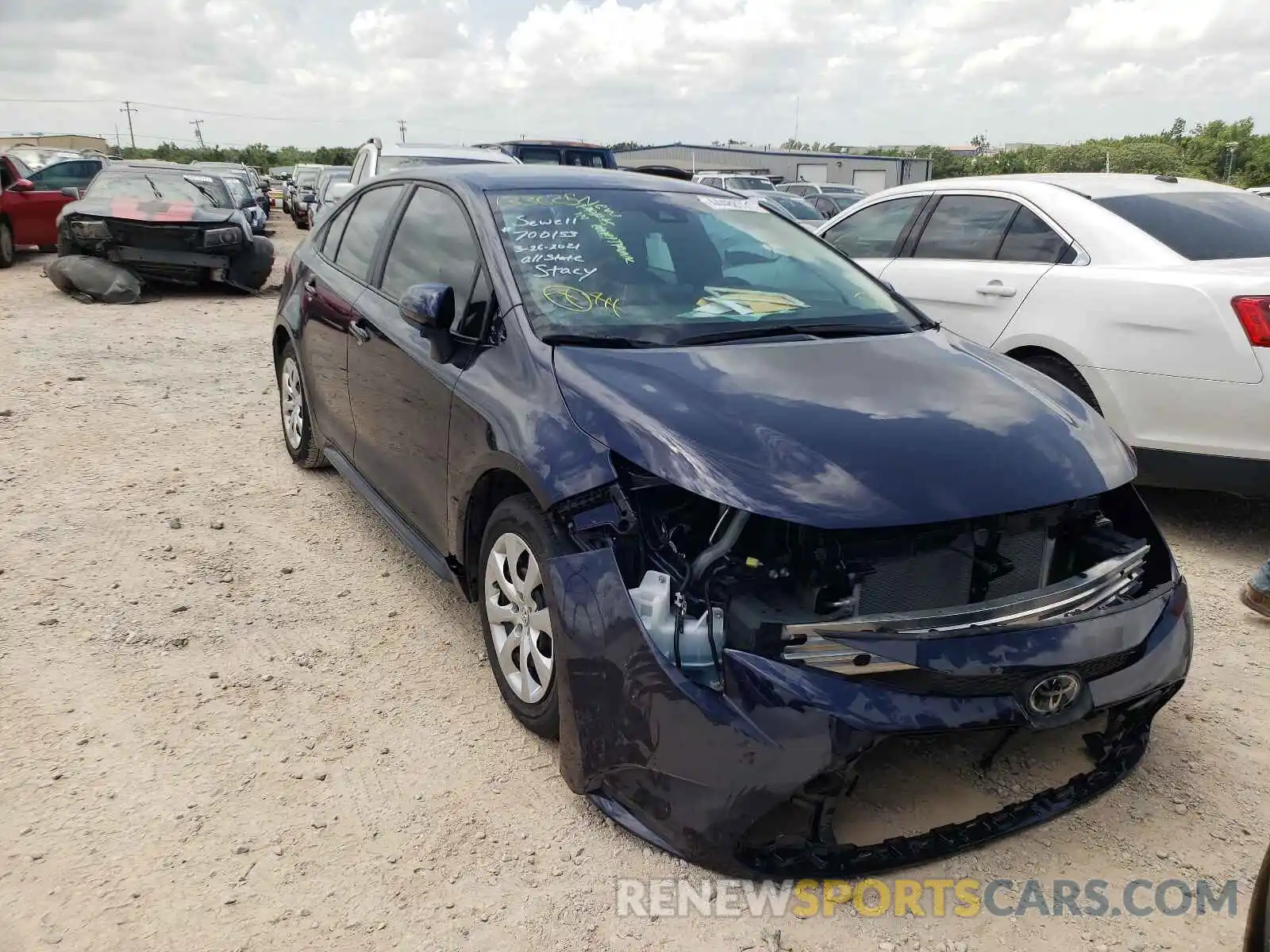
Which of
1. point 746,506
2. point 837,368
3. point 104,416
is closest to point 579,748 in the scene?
point 746,506

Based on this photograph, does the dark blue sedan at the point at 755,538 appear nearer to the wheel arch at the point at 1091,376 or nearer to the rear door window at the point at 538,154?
the wheel arch at the point at 1091,376

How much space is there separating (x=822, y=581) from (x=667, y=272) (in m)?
1.46

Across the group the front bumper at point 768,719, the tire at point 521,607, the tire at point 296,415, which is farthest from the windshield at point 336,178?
the front bumper at point 768,719

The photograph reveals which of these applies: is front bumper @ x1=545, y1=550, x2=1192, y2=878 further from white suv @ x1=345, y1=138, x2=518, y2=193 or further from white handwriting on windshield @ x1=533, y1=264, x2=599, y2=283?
white suv @ x1=345, y1=138, x2=518, y2=193

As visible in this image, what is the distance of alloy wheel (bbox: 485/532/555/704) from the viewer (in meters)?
2.83

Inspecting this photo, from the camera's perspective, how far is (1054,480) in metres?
2.56

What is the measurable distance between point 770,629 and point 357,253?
3.01m

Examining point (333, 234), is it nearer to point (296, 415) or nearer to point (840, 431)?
point (296, 415)

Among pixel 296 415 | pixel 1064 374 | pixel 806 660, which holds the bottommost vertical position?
pixel 296 415

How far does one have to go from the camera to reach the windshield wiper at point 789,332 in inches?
123

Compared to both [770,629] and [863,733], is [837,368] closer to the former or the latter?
[770,629]

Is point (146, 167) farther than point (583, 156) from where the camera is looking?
No

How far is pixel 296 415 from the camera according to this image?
17.4ft

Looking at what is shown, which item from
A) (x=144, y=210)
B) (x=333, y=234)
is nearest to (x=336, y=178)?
(x=144, y=210)
